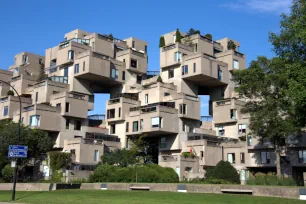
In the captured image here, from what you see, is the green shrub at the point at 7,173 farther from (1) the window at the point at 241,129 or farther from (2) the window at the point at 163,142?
(1) the window at the point at 241,129

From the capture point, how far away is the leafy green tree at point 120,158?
55.8 m

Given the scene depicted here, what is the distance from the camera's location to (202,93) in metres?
80.1

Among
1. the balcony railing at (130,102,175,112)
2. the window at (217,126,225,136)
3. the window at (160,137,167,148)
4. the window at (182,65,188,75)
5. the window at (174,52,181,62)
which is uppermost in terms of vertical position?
the window at (174,52,181,62)

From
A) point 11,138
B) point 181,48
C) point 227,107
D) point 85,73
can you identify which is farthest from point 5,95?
point 227,107

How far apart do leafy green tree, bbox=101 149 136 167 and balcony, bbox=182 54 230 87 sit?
1790 cm

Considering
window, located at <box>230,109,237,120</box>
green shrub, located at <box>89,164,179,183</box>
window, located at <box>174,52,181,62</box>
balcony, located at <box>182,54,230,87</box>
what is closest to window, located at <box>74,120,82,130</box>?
balcony, located at <box>182,54,230,87</box>

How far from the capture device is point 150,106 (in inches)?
2507

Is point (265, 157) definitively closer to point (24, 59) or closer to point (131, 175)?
point (131, 175)

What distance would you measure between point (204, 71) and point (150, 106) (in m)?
11.2

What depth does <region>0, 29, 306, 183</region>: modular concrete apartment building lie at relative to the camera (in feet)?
194

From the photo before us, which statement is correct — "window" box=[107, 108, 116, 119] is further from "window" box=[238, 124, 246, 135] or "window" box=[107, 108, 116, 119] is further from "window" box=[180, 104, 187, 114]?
"window" box=[238, 124, 246, 135]

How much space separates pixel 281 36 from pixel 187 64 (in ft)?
119

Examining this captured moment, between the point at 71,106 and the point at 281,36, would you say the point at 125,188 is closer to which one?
the point at 281,36

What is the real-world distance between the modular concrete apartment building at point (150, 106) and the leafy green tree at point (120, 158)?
157 inches
